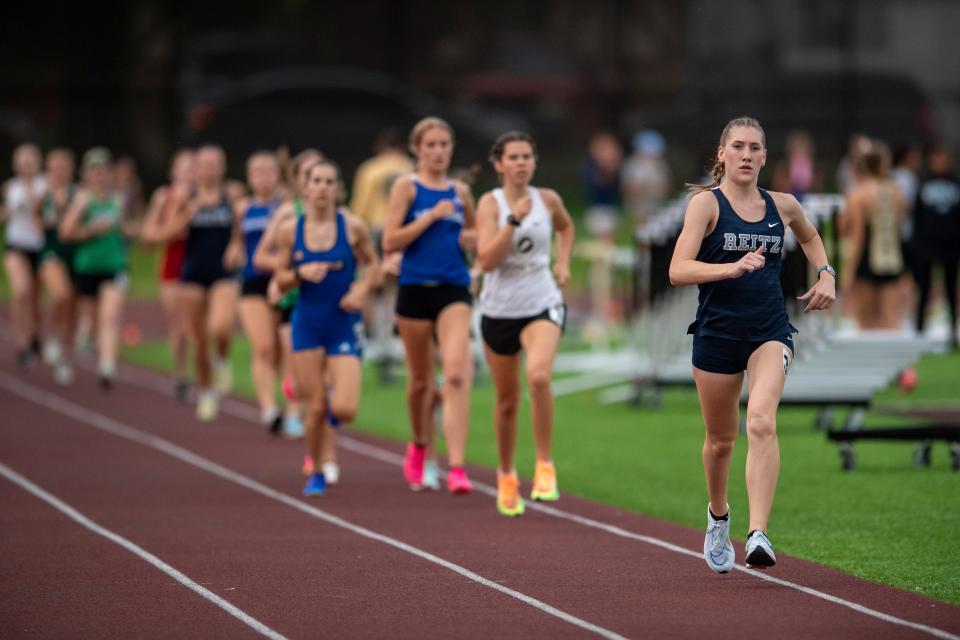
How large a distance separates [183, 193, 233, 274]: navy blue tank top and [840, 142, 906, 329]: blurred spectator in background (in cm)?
623

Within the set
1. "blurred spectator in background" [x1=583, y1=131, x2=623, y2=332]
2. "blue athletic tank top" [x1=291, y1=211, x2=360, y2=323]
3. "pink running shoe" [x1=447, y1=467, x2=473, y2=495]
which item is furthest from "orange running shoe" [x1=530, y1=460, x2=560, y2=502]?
"blurred spectator in background" [x1=583, y1=131, x2=623, y2=332]

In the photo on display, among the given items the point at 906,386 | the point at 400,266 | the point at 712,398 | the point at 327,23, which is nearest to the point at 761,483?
the point at 712,398

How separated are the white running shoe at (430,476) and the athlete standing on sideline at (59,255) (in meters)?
8.57

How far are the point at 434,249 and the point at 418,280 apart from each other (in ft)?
0.70

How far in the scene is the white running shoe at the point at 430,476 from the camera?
1203 cm

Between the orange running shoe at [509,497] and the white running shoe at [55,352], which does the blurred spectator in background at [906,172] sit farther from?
the orange running shoe at [509,497]

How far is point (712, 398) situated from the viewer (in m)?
8.46

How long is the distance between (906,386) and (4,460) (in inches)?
326

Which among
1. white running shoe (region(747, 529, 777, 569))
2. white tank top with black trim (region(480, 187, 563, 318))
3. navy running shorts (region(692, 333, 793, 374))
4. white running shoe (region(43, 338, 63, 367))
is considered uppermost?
white tank top with black trim (region(480, 187, 563, 318))

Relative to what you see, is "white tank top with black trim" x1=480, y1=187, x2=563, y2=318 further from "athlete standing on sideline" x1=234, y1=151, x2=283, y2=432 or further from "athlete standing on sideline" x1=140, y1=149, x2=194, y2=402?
"athlete standing on sideline" x1=140, y1=149, x2=194, y2=402

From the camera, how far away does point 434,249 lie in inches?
448

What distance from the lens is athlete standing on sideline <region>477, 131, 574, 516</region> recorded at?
10828mm

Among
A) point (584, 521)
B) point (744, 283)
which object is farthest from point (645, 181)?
point (744, 283)

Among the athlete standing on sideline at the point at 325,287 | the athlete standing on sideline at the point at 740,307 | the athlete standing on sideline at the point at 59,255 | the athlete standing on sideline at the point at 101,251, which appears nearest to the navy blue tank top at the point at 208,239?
the athlete standing on sideline at the point at 101,251
